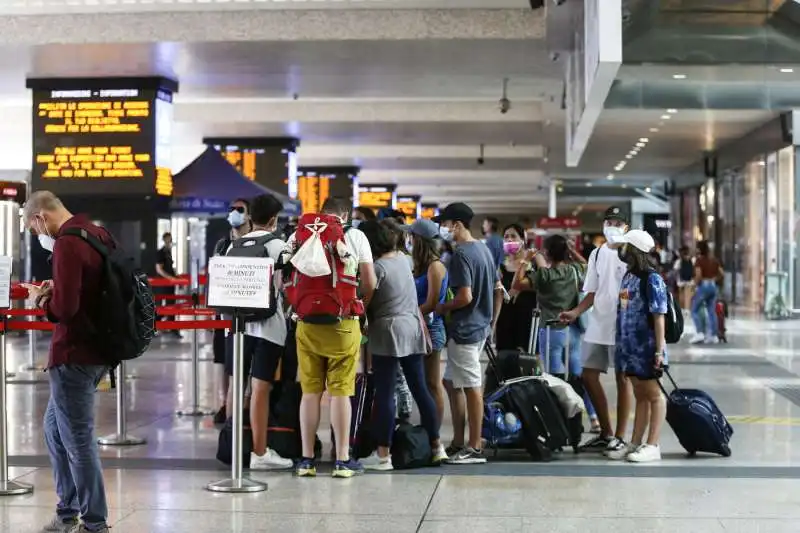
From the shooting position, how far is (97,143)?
59.3 ft

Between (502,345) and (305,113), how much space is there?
15.0 metres

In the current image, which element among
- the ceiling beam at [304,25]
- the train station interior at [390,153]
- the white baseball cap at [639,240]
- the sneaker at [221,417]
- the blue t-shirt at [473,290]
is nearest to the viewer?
the train station interior at [390,153]

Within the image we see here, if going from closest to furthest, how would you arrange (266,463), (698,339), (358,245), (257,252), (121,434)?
(358,245), (257,252), (266,463), (121,434), (698,339)

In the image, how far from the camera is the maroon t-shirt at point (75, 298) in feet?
19.2

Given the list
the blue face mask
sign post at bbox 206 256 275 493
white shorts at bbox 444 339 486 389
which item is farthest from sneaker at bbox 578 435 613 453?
sign post at bbox 206 256 275 493

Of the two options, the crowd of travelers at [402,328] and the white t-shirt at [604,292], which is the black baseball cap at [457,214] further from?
the white t-shirt at [604,292]

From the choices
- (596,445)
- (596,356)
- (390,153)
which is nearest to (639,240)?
(596,356)

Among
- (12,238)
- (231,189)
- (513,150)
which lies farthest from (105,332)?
(513,150)

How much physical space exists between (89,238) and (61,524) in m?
1.48

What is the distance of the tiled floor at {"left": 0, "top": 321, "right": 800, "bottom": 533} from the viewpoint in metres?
6.53

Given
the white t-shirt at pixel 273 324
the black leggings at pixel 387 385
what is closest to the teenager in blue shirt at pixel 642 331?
the black leggings at pixel 387 385

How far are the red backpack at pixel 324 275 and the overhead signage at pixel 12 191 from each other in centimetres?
1032

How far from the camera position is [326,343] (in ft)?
25.6

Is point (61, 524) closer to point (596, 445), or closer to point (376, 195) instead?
point (596, 445)
